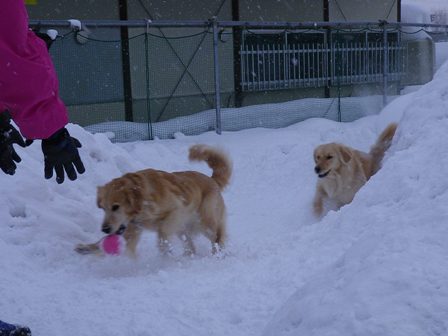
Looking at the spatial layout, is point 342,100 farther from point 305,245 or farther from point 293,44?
point 305,245

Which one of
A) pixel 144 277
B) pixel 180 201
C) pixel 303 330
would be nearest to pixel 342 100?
pixel 180 201

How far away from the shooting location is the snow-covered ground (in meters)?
2.28

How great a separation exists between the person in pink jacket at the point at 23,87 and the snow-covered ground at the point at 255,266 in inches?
46.5

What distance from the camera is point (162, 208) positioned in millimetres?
5215

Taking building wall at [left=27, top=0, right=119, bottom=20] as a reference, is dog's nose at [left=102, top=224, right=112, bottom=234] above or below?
below

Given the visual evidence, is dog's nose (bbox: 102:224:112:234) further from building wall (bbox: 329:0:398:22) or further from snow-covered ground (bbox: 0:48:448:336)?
building wall (bbox: 329:0:398:22)

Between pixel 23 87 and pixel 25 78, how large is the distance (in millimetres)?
41

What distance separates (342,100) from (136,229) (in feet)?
31.1

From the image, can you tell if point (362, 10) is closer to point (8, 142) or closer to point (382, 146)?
point (382, 146)

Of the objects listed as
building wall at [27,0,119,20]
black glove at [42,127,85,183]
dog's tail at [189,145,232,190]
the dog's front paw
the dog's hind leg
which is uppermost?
building wall at [27,0,119,20]

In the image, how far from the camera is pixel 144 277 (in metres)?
4.61

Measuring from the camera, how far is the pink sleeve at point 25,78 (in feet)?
8.43

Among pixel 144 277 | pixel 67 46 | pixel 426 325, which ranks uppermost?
pixel 67 46

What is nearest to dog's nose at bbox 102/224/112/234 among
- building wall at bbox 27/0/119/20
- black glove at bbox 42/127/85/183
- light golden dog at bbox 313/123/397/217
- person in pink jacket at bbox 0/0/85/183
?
black glove at bbox 42/127/85/183
